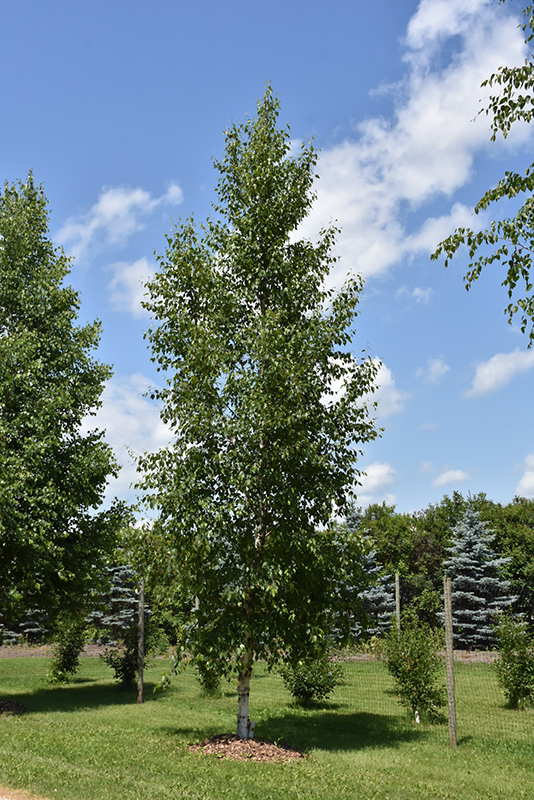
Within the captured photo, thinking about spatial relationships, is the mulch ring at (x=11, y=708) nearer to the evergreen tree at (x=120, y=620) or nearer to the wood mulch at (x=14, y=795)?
the evergreen tree at (x=120, y=620)

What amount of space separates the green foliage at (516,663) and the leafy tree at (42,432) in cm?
1086

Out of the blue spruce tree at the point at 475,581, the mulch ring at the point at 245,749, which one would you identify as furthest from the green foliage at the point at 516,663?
the blue spruce tree at the point at 475,581

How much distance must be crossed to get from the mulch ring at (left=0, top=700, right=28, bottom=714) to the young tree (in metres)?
6.96

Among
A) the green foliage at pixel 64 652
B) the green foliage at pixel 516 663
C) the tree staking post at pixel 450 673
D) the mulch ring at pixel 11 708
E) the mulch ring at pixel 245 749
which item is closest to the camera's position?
the mulch ring at pixel 245 749

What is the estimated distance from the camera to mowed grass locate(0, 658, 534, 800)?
25.6 ft

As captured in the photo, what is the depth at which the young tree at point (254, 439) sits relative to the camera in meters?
10.2

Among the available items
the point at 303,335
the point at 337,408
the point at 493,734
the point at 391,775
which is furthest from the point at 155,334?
the point at 493,734

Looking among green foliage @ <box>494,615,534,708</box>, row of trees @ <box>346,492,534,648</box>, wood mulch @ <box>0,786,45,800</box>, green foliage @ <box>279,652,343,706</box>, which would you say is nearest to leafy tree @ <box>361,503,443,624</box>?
row of trees @ <box>346,492,534,648</box>

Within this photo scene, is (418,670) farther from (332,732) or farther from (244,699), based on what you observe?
(244,699)

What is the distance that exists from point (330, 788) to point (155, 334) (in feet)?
27.4

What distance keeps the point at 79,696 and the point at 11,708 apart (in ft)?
12.7

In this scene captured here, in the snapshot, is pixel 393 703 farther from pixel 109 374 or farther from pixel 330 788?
pixel 109 374

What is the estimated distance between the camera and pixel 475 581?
33969mm

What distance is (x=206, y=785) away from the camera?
25.9 ft
